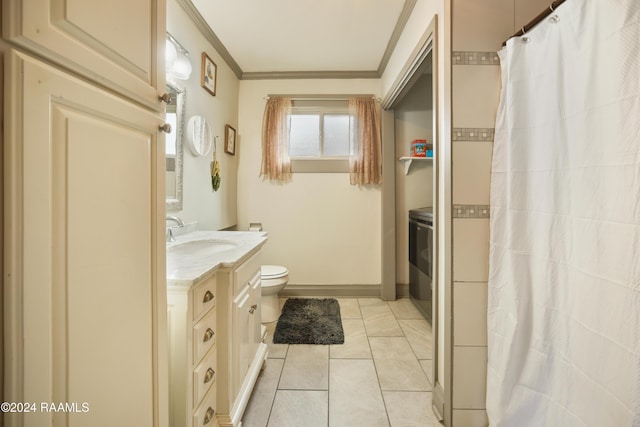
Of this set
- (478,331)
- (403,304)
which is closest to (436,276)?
(478,331)

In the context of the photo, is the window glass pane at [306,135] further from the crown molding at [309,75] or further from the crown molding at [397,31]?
the crown molding at [397,31]

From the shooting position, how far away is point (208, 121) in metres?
2.28

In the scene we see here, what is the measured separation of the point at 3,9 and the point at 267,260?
279 cm

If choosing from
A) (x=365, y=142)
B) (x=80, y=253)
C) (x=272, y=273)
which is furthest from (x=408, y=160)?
(x=80, y=253)

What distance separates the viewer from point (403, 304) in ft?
9.57

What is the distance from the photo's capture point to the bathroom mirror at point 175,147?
175 cm

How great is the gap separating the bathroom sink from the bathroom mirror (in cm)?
29

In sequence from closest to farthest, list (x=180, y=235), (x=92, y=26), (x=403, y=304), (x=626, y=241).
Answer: (x=92, y=26), (x=626, y=241), (x=180, y=235), (x=403, y=304)

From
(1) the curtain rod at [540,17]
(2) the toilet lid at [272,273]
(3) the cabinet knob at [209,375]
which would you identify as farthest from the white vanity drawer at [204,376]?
(1) the curtain rod at [540,17]

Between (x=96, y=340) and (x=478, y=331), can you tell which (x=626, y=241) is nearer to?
(x=478, y=331)

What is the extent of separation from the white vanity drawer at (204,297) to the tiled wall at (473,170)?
1.13 meters

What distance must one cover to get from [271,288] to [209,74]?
5.96 feet

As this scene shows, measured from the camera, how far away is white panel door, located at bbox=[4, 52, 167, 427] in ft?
1.39

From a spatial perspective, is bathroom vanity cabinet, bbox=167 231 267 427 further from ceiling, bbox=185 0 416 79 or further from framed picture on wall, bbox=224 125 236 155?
ceiling, bbox=185 0 416 79
